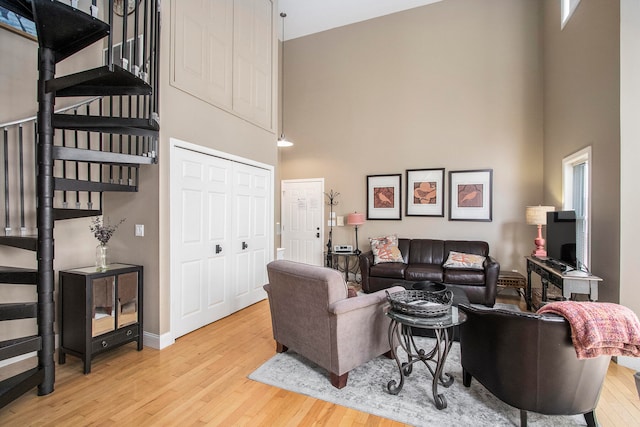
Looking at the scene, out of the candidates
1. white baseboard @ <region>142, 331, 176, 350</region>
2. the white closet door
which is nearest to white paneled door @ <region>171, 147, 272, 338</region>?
the white closet door

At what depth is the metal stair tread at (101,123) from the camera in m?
2.20

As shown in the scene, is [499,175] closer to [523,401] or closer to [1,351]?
[523,401]

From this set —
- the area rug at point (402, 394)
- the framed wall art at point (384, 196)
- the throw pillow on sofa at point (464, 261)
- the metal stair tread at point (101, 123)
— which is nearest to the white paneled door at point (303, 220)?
the framed wall art at point (384, 196)

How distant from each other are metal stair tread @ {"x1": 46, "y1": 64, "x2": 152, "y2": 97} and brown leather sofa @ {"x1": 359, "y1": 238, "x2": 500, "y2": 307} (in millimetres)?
3502

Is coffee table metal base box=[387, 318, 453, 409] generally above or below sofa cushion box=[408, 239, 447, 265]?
below

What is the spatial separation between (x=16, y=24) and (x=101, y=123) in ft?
4.73

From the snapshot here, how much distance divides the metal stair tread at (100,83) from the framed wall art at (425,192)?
175 inches

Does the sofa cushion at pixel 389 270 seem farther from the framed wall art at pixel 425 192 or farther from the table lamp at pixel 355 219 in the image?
the framed wall art at pixel 425 192

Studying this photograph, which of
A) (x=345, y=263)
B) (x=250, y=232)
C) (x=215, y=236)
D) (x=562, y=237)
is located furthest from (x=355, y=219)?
(x=562, y=237)

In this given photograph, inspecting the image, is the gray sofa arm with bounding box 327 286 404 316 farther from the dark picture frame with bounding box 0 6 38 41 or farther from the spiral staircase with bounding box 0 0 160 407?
the dark picture frame with bounding box 0 6 38 41

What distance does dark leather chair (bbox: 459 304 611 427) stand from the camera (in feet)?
5.47

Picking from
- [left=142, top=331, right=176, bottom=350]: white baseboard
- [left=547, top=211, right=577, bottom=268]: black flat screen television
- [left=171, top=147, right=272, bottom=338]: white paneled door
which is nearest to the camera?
[left=142, top=331, right=176, bottom=350]: white baseboard

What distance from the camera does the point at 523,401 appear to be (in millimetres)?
1773

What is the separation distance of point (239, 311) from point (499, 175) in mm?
4635
